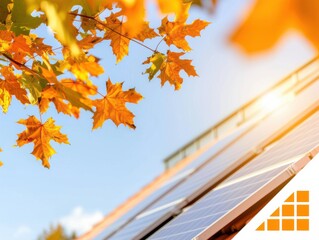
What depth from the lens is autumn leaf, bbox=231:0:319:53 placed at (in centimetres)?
60

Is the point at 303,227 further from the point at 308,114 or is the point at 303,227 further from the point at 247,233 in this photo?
the point at 308,114

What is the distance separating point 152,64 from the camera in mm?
2633

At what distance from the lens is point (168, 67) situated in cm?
265

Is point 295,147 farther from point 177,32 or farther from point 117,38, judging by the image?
point 117,38

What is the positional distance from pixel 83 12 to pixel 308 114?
3453 mm

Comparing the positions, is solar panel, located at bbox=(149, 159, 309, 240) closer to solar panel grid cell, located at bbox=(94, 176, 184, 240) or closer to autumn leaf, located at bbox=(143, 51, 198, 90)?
autumn leaf, located at bbox=(143, 51, 198, 90)

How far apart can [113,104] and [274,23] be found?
6.52 ft

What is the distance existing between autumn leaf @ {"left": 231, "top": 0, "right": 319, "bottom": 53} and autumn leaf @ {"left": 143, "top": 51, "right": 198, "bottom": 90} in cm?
197

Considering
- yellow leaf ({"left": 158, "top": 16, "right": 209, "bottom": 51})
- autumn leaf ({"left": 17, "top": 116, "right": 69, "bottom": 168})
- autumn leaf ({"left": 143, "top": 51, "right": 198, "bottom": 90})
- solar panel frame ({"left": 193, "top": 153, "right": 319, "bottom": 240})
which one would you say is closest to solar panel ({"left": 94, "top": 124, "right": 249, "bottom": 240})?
solar panel frame ({"left": 193, "top": 153, "right": 319, "bottom": 240})

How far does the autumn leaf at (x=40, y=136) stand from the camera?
8.87ft

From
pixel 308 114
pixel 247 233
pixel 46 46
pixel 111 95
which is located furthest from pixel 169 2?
pixel 308 114

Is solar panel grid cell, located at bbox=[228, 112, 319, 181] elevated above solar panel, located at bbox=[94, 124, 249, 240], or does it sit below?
below

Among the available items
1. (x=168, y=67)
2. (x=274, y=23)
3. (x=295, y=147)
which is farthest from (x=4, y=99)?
(x=274, y=23)

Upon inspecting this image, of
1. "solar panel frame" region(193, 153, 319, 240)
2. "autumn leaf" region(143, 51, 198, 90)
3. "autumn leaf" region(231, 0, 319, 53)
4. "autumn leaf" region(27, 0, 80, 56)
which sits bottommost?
"autumn leaf" region(231, 0, 319, 53)
